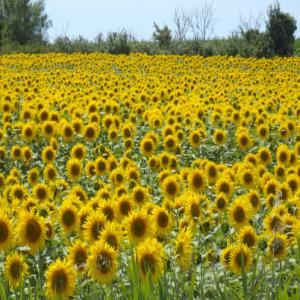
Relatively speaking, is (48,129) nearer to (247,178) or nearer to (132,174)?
(132,174)

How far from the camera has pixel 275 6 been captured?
27609 millimetres

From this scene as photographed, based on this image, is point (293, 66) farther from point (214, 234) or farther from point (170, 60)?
point (214, 234)

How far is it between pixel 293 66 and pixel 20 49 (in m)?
14.9

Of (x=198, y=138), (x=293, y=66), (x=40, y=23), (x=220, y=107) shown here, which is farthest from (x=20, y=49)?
(x=40, y=23)

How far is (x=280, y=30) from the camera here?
26969mm

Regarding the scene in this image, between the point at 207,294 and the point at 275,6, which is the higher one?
the point at 275,6

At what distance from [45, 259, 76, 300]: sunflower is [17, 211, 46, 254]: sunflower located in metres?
0.44

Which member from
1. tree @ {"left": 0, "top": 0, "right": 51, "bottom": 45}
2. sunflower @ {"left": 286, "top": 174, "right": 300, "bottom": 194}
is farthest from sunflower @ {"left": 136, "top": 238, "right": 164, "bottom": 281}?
tree @ {"left": 0, "top": 0, "right": 51, "bottom": 45}

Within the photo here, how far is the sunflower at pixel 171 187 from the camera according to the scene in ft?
15.3

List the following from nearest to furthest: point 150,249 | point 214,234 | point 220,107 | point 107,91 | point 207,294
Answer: point 150,249 < point 207,294 < point 214,234 < point 220,107 < point 107,91

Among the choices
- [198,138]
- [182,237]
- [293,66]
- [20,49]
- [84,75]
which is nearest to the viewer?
[182,237]

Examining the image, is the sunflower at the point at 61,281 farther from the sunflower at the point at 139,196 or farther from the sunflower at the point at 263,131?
the sunflower at the point at 263,131

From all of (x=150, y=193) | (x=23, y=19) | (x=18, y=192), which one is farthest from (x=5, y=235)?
(x=23, y=19)

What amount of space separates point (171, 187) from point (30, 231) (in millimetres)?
1527
